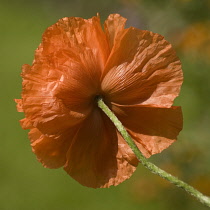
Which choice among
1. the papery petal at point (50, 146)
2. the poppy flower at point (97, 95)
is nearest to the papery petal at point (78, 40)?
the poppy flower at point (97, 95)

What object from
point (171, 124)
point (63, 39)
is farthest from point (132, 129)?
point (63, 39)

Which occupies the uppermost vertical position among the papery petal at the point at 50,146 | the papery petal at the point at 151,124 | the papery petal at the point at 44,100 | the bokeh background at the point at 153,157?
the papery petal at the point at 44,100

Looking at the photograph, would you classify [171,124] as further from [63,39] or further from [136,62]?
[63,39]

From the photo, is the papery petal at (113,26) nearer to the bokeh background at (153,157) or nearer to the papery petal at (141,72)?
the papery petal at (141,72)

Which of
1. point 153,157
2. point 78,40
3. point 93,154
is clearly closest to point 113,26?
point 78,40

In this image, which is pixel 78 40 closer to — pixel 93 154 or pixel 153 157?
pixel 93 154

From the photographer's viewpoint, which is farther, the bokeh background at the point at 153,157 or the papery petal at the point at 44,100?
the bokeh background at the point at 153,157

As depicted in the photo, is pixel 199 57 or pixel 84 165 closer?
Result: pixel 84 165
